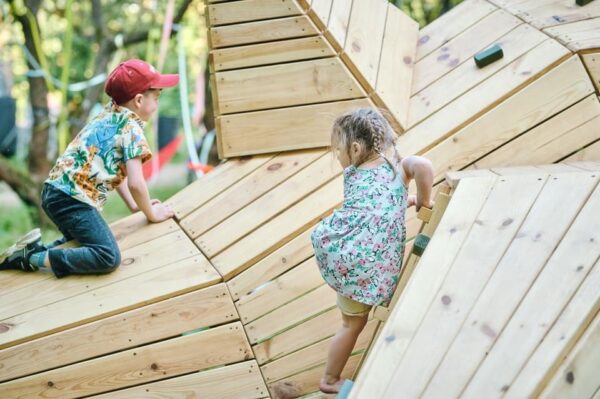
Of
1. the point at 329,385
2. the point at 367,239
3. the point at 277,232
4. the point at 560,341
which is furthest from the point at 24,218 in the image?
the point at 560,341

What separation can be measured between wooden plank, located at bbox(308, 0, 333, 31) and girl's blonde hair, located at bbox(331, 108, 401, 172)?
1.28 metres

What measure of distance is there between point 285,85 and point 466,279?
186 cm

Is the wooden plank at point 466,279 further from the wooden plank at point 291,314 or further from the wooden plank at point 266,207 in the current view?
the wooden plank at point 266,207

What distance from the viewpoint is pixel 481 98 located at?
3957 millimetres

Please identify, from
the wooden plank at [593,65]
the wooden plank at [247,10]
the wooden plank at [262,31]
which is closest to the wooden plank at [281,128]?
the wooden plank at [262,31]

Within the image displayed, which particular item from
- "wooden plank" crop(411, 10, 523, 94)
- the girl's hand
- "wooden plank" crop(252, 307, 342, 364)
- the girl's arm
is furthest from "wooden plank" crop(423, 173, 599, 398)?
"wooden plank" crop(411, 10, 523, 94)

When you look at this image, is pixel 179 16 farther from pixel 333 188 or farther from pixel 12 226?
pixel 333 188

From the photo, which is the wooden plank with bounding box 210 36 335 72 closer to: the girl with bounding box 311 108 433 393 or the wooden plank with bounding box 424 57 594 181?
the wooden plank with bounding box 424 57 594 181

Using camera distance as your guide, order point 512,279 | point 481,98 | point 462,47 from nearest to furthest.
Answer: point 512,279
point 481,98
point 462,47

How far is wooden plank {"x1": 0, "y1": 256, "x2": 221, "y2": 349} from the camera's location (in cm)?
339

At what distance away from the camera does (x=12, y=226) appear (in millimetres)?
8180

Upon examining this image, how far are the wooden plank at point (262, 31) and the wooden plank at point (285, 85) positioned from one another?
16 cm

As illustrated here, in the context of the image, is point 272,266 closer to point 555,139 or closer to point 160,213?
point 160,213

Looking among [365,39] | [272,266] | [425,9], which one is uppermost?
[365,39]
